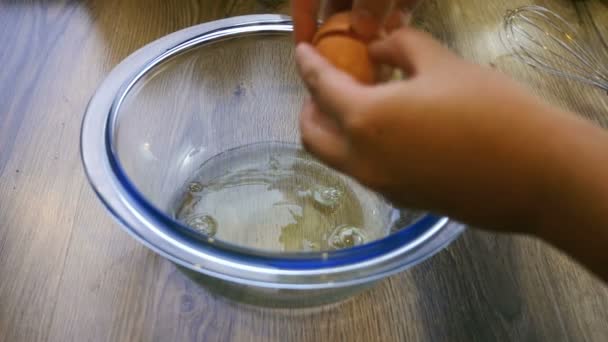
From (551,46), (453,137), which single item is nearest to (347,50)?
(453,137)

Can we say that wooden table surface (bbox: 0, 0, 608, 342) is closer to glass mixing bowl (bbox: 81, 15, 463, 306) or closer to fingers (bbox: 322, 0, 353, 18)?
glass mixing bowl (bbox: 81, 15, 463, 306)

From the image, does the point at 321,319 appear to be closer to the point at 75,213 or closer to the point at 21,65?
the point at 75,213

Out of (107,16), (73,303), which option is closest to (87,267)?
(73,303)

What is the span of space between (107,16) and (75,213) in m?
0.42

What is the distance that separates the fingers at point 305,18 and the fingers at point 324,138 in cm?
11

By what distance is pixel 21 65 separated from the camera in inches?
32.2

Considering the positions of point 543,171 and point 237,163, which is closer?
point 543,171

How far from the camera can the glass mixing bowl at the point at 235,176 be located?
0.46 meters

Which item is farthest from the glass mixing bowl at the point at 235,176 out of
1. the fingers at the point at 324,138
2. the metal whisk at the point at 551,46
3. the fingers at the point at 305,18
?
the metal whisk at the point at 551,46

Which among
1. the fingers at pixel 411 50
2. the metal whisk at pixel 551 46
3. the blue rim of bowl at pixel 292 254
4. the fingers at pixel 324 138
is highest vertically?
the fingers at pixel 411 50

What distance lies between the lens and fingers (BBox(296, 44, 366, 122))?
0.34 meters

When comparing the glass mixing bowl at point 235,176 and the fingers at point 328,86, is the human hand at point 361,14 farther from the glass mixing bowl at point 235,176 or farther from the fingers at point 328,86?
the glass mixing bowl at point 235,176

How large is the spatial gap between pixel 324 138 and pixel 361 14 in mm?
130

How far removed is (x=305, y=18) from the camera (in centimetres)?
48
